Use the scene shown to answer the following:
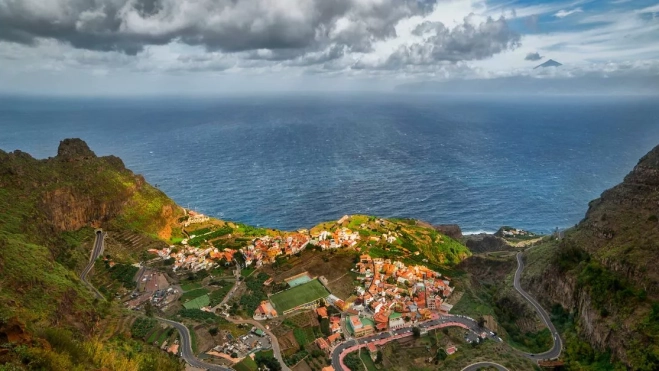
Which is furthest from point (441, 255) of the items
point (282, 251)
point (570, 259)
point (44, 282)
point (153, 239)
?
point (44, 282)

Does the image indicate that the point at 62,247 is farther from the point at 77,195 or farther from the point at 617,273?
the point at 617,273

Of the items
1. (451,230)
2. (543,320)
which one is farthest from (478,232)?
(543,320)

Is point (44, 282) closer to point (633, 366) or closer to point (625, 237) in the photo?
point (633, 366)

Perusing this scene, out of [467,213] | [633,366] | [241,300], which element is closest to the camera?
[633,366]

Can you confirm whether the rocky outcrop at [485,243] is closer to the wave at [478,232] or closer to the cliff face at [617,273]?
the wave at [478,232]

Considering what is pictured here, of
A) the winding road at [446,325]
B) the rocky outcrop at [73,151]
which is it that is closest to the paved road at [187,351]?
the winding road at [446,325]
